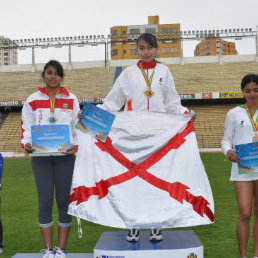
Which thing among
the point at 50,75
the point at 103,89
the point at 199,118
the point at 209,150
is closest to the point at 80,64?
the point at 103,89

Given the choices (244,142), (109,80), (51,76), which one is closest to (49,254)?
(51,76)

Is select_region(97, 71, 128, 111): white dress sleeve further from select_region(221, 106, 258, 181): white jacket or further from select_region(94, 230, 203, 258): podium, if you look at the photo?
select_region(94, 230, 203, 258): podium

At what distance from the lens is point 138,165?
352 cm

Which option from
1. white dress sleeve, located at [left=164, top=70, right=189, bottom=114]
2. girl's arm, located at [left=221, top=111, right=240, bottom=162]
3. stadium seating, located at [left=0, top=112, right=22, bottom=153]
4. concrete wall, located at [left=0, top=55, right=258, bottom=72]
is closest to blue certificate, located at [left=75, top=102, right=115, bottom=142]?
white dress sleeve, located at [left=164, top=70, right=189, bottom=114]

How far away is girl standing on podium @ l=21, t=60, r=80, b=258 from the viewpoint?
3430mm

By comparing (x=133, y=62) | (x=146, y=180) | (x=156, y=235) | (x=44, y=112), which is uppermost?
(x=133, y=62)

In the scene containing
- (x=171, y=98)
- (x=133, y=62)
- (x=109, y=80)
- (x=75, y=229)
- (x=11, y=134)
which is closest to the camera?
(x=171, y=98)

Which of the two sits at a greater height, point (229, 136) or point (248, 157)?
point (229, 136)

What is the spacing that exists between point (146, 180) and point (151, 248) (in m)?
0.55

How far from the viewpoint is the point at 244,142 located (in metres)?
3.39

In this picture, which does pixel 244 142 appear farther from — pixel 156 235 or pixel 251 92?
pixel 156 235

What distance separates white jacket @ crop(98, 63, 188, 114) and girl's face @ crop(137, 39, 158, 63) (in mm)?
107

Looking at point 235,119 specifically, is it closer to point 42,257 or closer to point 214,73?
point 42,257

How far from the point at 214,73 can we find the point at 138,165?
28.6m
